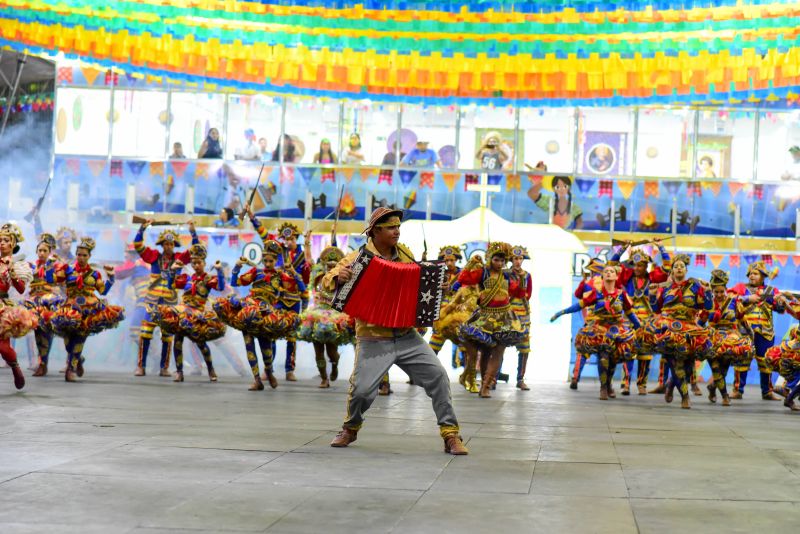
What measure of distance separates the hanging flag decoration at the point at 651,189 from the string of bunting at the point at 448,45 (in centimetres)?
330

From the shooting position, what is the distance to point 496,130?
2375cm

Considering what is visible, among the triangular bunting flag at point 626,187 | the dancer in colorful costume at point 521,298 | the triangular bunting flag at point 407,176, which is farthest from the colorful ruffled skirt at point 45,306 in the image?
the triangular bunting flag at point 626,187

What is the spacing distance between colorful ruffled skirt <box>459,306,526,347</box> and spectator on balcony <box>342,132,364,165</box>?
972 centimetres

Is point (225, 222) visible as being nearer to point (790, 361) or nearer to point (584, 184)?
point (584, 184)

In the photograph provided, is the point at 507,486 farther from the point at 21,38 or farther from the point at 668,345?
the point at 21,38

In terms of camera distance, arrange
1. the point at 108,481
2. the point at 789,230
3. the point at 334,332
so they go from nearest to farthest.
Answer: the point at 108,481, the point at 334,332, the point at 789,230

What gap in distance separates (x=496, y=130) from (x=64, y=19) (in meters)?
9.12

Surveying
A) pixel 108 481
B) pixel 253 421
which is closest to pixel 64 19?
pixel 253 421

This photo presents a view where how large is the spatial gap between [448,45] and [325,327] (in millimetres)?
5701

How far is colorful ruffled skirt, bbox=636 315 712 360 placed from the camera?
13.6 meters

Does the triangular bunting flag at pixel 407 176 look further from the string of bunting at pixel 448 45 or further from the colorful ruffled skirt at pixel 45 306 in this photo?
the colorful ruffled skirt at pixel 45 306

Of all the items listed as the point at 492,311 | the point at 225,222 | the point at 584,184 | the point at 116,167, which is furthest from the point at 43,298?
the point at 584,184

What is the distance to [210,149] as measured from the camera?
2347 cm

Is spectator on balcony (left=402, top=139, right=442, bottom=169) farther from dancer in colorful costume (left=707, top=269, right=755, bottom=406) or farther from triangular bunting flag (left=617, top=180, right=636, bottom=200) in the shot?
dancer in colorful costume (left=707, top=269, right=755, bottom=406)
